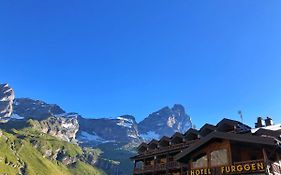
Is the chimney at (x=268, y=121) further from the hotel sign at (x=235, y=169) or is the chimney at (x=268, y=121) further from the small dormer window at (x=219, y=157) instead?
the hotel sign at (x=235, y=169)

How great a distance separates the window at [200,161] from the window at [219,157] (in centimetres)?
84

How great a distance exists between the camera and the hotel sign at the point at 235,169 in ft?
84.0

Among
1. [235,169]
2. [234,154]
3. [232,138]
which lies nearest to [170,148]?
[234,154]

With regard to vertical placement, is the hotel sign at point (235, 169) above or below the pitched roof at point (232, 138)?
below

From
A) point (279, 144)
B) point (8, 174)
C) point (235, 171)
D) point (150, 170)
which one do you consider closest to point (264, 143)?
point (279, 144)

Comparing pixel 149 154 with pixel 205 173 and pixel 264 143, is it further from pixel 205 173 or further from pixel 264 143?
pixel 264 143

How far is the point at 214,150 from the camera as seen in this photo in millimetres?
29641

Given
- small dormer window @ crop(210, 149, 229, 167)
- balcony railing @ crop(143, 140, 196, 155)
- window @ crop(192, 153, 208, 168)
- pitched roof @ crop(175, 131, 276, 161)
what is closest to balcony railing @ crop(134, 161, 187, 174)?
balcony railing @ crop(143, 140, 196, 155)

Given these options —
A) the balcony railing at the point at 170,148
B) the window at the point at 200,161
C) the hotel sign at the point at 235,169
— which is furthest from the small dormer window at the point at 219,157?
the balcony railing at the point at 170,148

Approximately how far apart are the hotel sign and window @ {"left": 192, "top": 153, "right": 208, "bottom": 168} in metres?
0.75

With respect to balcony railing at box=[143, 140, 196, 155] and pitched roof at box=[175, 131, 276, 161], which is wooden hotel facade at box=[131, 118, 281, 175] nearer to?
pitched roof at box=[175, 131, 276, 161]

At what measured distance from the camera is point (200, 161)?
3053 centimetres

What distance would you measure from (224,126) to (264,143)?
16.6m

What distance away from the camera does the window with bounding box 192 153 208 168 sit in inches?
1182
